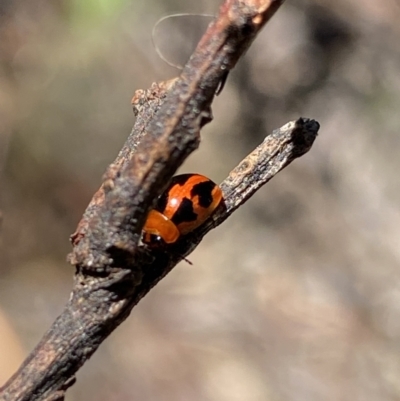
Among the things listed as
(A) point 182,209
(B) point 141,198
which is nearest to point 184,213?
(A) point 182,209

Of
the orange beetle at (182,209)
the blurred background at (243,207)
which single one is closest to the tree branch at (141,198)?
the orange beetle at (182,209)

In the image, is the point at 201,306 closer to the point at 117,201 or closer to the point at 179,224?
the point at 179,224

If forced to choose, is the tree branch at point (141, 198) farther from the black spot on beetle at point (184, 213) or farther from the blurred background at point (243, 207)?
the blurred background at point (243, 207)

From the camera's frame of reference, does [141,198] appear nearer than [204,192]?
Yes

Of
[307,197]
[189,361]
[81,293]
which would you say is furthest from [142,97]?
[307,197]

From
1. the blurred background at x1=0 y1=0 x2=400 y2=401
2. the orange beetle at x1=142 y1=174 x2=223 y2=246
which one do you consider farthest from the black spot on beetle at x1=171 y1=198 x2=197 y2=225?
the blurred background at x1=0 y1=0 x2=400 y2=401

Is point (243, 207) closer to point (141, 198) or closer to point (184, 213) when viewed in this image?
point (184, 213)
